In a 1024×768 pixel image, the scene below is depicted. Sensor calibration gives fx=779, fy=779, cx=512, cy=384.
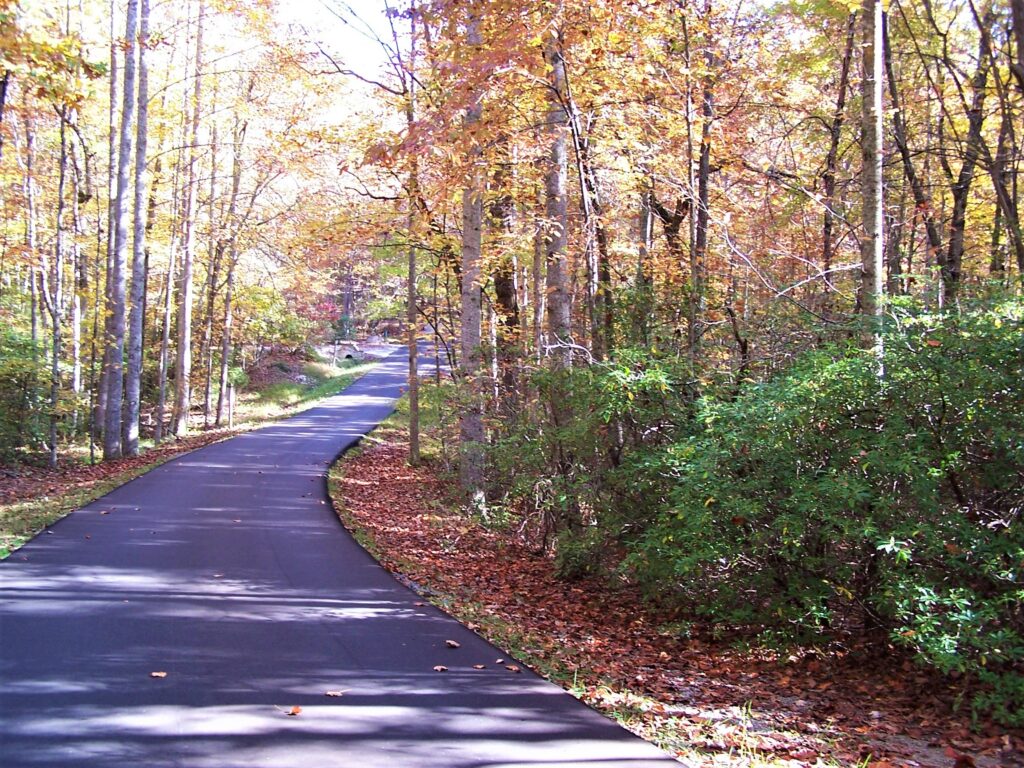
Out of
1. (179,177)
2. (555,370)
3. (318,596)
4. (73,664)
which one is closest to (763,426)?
(555,370)

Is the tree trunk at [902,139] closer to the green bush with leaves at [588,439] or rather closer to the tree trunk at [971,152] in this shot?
the tree trunk at [971,152]

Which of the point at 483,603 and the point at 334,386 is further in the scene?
the point at 334,386

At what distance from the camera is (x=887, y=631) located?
19.9 ft

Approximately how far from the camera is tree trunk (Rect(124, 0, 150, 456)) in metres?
17.9

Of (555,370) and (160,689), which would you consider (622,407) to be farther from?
(160,689)

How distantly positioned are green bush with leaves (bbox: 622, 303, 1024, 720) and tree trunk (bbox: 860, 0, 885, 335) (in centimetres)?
144

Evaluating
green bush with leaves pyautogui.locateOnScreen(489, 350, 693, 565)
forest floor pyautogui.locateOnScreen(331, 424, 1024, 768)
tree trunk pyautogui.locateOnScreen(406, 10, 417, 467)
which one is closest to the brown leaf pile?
tree trunk pyautogui.locateOnScreen(406, 10, 417, 467)

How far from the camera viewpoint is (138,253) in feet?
58.7

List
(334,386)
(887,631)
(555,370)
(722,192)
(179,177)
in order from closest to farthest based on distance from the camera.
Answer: (887,631) → (555,370) → (722,192) → (179,177) → (334,386)

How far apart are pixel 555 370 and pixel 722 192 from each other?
568cm

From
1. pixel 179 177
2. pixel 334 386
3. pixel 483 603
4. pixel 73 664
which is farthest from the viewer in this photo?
pixel 334 386

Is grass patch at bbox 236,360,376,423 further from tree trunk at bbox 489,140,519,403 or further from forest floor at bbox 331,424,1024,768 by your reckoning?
forest floor at bbox 331,424,1024,768

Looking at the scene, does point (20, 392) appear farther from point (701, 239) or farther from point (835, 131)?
point (835, 131)

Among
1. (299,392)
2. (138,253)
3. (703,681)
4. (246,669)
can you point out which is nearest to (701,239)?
(703,681)
